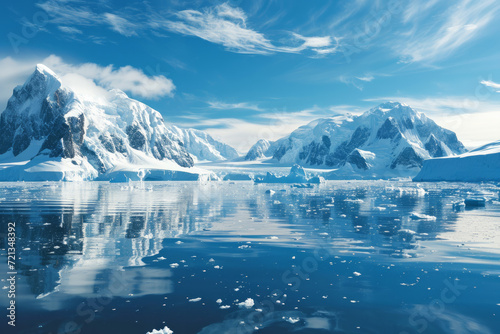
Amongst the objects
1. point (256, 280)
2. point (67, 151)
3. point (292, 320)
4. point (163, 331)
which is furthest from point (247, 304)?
point (67, 151)

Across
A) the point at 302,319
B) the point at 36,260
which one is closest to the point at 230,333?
the point at 302,319

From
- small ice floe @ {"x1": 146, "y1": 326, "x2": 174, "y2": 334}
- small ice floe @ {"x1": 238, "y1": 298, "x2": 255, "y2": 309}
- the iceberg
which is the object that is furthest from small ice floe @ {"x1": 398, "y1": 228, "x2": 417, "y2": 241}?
the iceberg

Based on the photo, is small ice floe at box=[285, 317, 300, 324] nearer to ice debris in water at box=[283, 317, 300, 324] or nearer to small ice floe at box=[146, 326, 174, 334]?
ice debris in water at box=[283, 317, 300, 324]

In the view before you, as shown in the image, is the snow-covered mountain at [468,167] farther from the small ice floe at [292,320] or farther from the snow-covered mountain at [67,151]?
the small ice floe at [292,320]

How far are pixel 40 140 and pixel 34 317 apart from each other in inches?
8557

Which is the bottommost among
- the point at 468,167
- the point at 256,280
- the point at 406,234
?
the point at 256,280

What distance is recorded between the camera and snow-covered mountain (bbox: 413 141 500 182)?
8456 centimetres

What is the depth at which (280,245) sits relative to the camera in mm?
15531

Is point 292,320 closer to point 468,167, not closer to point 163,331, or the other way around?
point 163,331

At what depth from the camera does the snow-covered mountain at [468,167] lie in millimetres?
84562

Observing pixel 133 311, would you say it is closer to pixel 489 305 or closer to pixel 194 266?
pixel 194 266

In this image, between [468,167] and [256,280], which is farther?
[468,167]

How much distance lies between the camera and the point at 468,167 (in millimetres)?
91375

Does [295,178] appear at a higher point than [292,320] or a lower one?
higher
